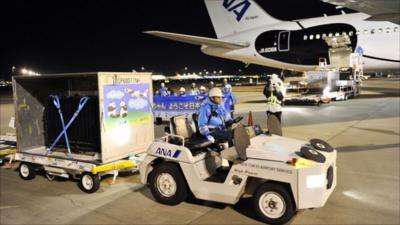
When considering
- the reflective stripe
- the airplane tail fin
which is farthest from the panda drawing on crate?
the airplane tail fin

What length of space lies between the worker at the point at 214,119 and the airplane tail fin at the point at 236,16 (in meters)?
24.4

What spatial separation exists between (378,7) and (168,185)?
6877 mm

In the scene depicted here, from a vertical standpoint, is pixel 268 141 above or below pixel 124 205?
above

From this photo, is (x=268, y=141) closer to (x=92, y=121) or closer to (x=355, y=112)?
(x=92, y=121)

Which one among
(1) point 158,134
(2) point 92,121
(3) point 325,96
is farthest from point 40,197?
(3) point 325,96

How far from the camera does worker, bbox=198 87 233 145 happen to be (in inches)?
232

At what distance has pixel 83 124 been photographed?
6828 millimetres

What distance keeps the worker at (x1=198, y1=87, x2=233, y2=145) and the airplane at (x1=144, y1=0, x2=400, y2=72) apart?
53.9ft

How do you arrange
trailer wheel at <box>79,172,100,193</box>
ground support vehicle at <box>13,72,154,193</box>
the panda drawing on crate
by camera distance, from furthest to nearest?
the panda drawing on crate, ground support vehicle at <box>13,72,154,193</box>, trailer wheel at <box>79,172,100,193</box>

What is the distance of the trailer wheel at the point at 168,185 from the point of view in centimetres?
537

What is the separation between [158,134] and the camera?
11969 millimetres

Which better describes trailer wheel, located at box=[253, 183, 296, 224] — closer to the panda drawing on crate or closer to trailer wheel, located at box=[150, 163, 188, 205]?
trailer wheel, located at box=[150, 163, 188, 205]

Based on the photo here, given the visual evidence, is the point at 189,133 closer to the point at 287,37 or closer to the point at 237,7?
the point at 287,37

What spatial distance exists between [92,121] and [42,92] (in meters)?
1.84
